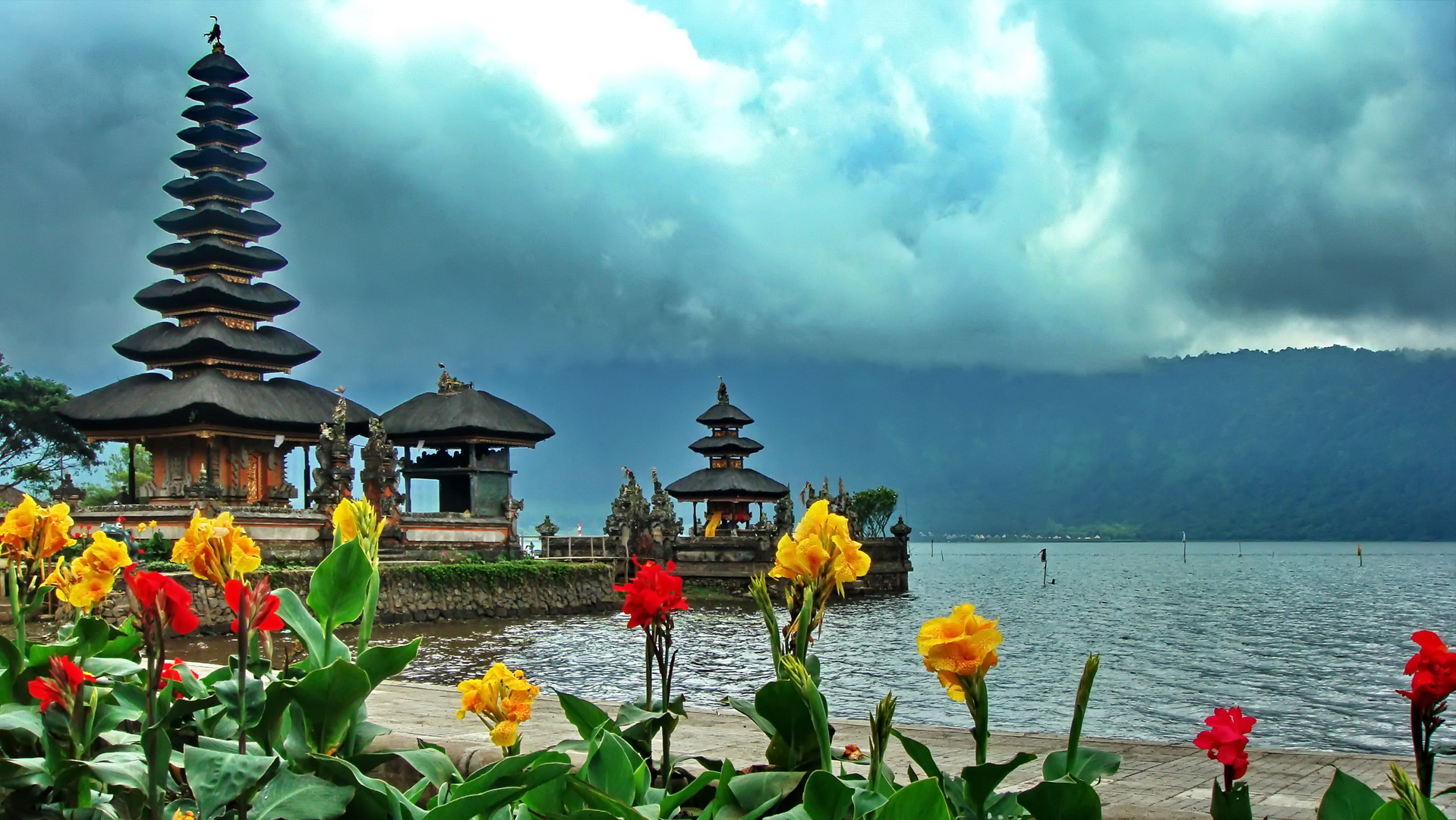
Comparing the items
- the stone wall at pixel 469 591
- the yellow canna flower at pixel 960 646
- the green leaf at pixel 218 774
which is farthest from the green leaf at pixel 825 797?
the stone wall at pixel 469 591

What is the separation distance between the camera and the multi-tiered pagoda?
37656mm

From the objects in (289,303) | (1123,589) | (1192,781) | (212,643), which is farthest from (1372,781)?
(1123,589)

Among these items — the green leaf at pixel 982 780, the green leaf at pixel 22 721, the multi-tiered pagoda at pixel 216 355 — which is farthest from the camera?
the multi-tiered pagoda at pixel 216 355

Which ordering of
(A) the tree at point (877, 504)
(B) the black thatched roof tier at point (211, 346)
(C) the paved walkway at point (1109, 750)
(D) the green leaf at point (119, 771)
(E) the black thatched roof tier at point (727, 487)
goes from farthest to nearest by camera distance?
(A) the tree at point (877, 504), (E) the black thatched roof tier at point (727, 487), (B) the black thatched roof tier at point (211, 346), (C) the paved walkway at point (1109, 750), (D) the green leaf at point (119, 771)

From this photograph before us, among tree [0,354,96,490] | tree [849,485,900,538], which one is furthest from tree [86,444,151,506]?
tree [849,485,900,538]

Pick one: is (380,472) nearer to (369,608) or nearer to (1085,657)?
(1085,657)

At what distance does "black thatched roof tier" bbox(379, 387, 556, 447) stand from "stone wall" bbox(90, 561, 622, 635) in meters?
6.30

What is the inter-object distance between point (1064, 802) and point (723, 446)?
180 ft

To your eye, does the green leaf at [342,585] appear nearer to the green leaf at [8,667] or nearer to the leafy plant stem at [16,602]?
the green leaf at [8,667]

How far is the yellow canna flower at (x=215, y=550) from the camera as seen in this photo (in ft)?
13.5

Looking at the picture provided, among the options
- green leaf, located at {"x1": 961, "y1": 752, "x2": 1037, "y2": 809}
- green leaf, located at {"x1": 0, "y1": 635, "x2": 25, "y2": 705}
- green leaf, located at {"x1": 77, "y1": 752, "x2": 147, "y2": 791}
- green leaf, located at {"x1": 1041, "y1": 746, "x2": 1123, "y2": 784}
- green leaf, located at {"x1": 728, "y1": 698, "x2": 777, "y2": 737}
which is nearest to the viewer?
green leaf, located at {"x1": 961, "y1": 752, "x2": 1037, "y2": 809}

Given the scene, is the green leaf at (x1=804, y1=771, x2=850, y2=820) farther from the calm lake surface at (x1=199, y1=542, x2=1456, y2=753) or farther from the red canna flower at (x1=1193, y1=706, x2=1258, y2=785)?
the calm lake surface at (x1=199, y1=542, x2=1456, y2=753)

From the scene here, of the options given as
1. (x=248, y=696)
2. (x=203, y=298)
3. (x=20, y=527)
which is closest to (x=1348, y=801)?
(x=248, y=696)

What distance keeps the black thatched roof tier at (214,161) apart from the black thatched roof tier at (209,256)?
10.2ft
